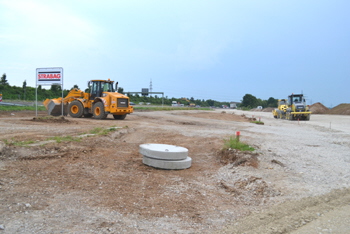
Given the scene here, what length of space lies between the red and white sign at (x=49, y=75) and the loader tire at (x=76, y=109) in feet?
7.82

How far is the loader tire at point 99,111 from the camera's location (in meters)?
22.1

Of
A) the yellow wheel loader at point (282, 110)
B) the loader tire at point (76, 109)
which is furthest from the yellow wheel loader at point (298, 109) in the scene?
the loader tire at point (76, 109)

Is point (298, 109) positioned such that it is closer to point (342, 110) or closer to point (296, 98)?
point (296, 98)

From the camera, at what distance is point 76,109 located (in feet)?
77.2

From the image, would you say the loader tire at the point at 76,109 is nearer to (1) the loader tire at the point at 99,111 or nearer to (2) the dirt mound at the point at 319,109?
(1) the loader tire at the point at 99,111

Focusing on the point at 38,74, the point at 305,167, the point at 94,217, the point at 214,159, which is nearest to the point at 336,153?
the point at 305,167

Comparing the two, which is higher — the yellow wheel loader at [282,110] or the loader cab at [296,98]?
the loader cab at [296,98]

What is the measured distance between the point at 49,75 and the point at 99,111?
410cm

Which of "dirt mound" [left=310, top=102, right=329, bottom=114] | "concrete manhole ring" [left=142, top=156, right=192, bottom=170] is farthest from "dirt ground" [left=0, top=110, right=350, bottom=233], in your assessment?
"dirt mound" [left=310, top=102, right=329, bottom=114]

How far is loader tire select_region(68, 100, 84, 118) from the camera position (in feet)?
75.7

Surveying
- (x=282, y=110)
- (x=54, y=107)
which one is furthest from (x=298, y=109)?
(x=54, y=107)

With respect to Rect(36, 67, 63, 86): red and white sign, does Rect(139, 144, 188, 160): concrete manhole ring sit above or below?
below

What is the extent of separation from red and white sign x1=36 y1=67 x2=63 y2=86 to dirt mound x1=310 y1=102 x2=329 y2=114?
53.4 meters

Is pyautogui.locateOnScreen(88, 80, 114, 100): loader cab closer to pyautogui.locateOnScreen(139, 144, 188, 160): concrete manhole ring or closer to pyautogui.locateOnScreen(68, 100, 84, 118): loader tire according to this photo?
pyautogui.locateOnScreen(68, 100, 84, 118): loader tire
